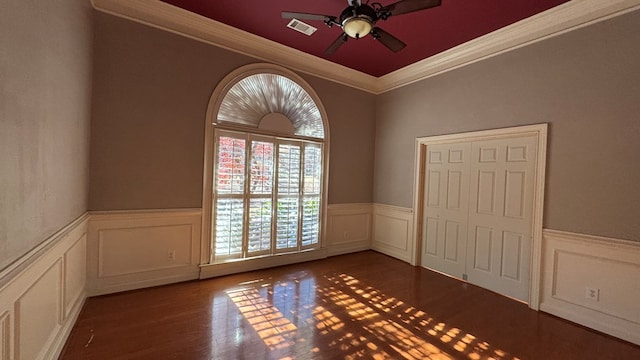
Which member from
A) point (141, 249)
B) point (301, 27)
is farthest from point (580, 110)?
point (141, 249)

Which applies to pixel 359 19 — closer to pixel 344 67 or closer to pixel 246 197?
pixel 344 67

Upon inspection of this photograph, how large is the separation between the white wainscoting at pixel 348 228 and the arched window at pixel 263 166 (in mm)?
265

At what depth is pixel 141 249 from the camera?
3.18 meters

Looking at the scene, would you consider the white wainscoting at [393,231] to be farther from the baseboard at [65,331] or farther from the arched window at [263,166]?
the baseboard at [65,331]

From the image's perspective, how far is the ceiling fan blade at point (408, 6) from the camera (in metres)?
2.08

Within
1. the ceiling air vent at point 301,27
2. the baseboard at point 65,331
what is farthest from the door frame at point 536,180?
the baseboard at point 65,331

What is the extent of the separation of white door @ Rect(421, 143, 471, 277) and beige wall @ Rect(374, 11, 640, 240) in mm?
483

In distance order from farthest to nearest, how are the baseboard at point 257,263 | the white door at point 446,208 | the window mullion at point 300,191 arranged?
the window mullion at point 300,191
the white door at point 446,208
the baseboard at point 257,263

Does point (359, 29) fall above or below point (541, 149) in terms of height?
above

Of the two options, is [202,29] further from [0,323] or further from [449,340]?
[449,340]

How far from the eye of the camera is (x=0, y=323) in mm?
1202

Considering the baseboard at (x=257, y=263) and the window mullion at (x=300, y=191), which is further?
the window mullion at (x=300, y=191)

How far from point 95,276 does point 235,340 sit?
6.10 ft

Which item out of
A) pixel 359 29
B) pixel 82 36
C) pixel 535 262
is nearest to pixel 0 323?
pixel 82 36
